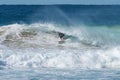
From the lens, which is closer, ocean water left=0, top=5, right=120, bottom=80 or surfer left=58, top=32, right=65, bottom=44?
ocean water left=0, top=5, right=120, bottom=80

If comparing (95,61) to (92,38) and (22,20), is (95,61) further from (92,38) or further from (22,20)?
(22,20)

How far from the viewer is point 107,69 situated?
13695 mm

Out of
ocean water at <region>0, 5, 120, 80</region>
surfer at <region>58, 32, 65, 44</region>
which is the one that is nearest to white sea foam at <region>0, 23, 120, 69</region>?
ocean water at <region>0, 5, 120, 80</region>

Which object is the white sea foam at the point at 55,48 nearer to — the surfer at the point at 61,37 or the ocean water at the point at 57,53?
the ocean water at the point at 57,53

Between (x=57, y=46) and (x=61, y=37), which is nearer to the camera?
(x=57, y=46)

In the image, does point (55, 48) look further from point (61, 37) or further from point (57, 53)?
point (61, 37)

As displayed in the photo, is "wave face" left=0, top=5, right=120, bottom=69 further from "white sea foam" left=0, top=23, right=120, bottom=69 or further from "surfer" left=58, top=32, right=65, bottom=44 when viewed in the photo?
"surfer" left=58, top=32, right=65, bottom=44

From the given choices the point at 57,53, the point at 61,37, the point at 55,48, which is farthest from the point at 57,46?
the point at 57,53

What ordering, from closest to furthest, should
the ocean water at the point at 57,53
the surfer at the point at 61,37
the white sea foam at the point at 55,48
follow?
the ocean water at the point at 57,53, the white sea foam at the point at 55,48, the surfer at the point at 61,37

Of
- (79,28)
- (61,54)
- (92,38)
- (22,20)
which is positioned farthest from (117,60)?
(22,20)

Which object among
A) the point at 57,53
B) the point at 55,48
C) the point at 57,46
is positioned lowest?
the point at 57,53

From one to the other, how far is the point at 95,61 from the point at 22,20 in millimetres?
13878

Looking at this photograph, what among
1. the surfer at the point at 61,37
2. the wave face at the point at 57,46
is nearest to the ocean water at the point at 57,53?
the wave face at the point at 57,46

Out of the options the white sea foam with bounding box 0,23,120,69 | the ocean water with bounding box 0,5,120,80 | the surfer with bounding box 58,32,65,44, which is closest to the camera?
the ocean water with bounding box 0,5,120,80
